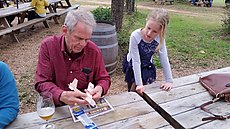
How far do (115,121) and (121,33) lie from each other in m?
3.78

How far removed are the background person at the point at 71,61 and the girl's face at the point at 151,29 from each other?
0.53 m

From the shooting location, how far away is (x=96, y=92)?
5.61 feet

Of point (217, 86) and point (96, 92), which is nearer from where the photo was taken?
point (96, 92)

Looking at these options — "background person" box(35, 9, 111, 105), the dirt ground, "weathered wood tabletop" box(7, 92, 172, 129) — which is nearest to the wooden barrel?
the dirt ground

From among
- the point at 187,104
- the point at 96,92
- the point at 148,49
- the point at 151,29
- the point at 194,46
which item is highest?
the point at 151,29

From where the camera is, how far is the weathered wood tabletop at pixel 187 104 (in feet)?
5.10

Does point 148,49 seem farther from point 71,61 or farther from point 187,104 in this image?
point 71,61

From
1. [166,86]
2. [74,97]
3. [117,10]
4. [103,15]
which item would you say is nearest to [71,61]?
[74,97]

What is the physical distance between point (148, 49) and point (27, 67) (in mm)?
3027

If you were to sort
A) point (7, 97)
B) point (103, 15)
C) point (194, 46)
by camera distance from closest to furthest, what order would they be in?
point (7, 97), point (103, 15), point (194, 46)

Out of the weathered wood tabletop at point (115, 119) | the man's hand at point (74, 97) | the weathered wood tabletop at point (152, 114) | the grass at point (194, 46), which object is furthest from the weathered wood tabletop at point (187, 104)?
the grass at point (194, 46)

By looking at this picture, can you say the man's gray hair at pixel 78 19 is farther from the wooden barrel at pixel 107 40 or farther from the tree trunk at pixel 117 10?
the tree trunk at pixel 117 10

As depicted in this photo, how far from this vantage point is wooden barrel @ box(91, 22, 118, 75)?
3.92 meters

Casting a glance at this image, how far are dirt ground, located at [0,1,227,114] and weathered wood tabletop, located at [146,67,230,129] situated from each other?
Answer: 6.09 ft
